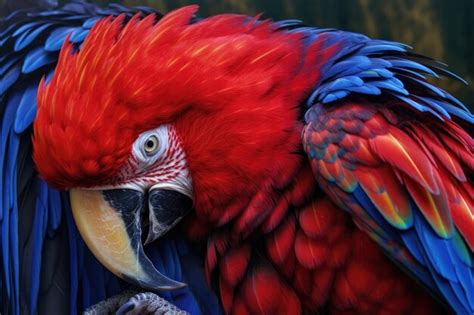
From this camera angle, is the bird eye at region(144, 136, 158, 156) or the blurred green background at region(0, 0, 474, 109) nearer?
the bird eye at region(144, 136, 158, 156)

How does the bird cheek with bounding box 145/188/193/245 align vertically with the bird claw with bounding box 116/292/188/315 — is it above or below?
above

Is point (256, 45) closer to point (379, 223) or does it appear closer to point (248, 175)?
point (248, 175)

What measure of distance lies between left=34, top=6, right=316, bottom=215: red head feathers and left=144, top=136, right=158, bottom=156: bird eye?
21 mm

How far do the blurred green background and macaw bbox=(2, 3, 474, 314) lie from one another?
0.11 metres

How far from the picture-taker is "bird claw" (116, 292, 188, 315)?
95cm

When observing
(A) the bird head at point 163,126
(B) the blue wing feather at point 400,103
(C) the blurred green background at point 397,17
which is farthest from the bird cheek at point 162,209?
(C) the blurred green background at point 397,17

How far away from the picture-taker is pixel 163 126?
92cm

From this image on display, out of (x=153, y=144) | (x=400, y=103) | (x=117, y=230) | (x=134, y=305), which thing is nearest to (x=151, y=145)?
(x=153, y=144)

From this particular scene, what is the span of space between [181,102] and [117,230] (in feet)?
0.64

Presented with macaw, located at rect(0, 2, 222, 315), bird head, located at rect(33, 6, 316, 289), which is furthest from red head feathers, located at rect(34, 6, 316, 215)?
macaw, located at rect(0, 2, 222, 315)

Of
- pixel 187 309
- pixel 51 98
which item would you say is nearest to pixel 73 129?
pixel 51 98

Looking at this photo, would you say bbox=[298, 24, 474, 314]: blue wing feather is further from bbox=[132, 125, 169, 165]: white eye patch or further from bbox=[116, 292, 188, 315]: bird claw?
bbox=[116, 292, 188, 315]: bird claw

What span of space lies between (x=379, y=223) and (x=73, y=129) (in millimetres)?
413

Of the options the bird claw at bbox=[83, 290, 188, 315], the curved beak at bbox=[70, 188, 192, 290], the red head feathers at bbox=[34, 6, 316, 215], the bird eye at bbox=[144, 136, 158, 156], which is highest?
the red head feathers at bbox=[34, 6, 316, 215]
